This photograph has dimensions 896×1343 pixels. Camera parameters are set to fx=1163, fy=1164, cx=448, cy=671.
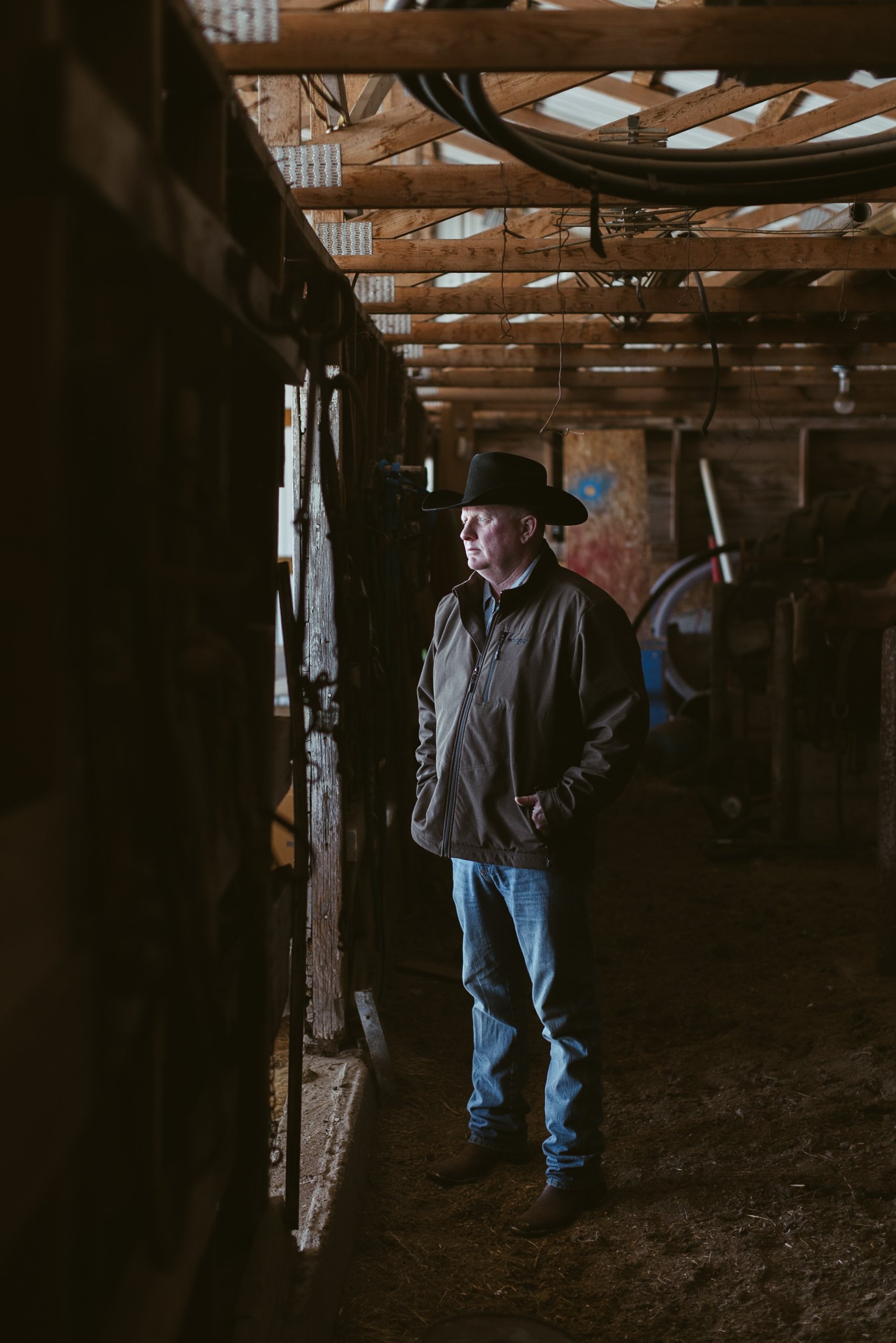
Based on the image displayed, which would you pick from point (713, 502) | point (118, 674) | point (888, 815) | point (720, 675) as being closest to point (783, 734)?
point (720, 675)

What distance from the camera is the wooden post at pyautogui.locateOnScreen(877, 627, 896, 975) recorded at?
16.9 ft

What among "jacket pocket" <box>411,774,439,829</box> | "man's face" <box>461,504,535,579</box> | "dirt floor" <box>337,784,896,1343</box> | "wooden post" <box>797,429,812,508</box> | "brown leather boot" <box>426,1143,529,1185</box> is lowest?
"dirt floor" <box>337,784,896,1343</box>

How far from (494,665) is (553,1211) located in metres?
→ 1.54

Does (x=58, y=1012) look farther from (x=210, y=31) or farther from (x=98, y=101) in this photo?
(x=210, y=31)

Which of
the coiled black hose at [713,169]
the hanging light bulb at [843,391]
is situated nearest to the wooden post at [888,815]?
the coiled black hose at [713,169]

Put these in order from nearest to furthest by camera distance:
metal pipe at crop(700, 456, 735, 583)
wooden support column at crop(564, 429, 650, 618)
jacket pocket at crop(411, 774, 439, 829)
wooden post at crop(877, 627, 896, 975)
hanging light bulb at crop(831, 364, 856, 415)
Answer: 1. jacket pocket at crop(411, 774, 439, 829)
2. wooden post at crop(877, 627, 896, 975)
3. hanging light bulb at crop(831, 364, 856, 415)
4. metal pipe at crop(700, 456, 735, 583)
5. wooden support column at crop(564, 429, 650, 618)

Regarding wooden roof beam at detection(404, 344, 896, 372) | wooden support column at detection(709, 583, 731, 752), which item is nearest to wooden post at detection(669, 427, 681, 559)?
wooden support column at detection(709, 583, 731, 752)

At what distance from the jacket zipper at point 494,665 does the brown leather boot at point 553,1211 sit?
141 cm

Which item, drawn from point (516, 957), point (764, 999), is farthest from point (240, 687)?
point (764, 999)

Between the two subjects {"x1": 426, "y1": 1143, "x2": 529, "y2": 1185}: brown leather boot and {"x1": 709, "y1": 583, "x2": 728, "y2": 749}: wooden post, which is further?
{"x1": 709, "y1": 583, "x2": 728, "y2": 749}: wooden post

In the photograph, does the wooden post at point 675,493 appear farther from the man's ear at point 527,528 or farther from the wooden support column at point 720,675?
the man's ear at point 527,528

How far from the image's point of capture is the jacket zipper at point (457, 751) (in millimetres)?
3385

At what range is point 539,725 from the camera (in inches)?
128

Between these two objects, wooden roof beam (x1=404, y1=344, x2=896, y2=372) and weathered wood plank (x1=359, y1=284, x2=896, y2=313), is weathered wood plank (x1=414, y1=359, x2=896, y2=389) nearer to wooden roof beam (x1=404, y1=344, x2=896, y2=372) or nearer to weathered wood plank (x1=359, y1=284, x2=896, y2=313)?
wooden roof beam (x1=404, y1=344, x2=896, y2=372)
